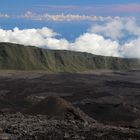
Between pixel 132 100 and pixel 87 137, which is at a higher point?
pixel 87 137

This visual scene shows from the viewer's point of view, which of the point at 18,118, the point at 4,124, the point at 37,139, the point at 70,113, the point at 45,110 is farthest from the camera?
the point at 45,110

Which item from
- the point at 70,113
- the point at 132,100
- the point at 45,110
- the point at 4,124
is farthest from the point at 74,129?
the point at 132,100

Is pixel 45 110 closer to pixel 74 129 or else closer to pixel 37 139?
pixel 74 129

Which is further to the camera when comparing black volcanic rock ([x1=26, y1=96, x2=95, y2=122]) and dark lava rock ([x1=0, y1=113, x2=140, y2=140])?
black volcanic rock ([x1=26, y1=96, x2=95, y2=122])

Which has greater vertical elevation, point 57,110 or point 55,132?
point 55,132

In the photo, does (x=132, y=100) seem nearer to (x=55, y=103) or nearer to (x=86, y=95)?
(x=86, y=95)

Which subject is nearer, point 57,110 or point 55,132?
point 55,132

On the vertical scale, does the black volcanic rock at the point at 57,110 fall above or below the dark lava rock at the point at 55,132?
below

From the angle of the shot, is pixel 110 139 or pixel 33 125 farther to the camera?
pixel 33 125

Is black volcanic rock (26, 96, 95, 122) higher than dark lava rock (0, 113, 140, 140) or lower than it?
lower

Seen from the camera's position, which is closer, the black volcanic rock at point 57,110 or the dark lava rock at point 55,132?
the dark lava rock at point 55,132

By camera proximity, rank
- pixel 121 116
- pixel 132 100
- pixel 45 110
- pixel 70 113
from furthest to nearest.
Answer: pixel 132 100 < pixel 121 116 < pixel 45 110 < pixel 70 113
